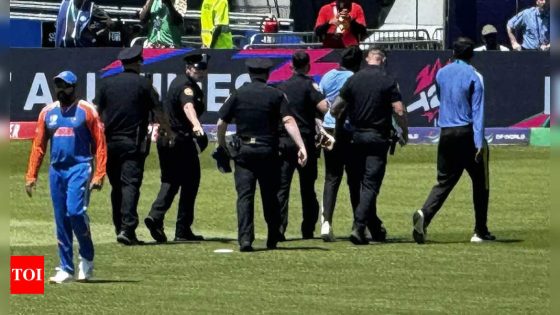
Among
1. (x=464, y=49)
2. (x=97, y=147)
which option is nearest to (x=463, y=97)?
(x=464, y=49)

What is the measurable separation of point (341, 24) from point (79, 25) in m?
4.75

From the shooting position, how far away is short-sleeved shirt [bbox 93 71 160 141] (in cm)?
1575

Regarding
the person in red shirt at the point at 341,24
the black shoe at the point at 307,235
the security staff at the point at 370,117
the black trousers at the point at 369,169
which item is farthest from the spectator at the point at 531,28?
the black trousers at the point at 369,169

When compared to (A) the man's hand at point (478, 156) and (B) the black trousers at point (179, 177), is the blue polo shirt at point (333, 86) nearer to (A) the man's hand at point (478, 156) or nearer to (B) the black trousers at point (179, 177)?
(B) the black trousers at point (179, 177)

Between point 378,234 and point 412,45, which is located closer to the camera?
point 378,234

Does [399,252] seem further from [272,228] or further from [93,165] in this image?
[93,165]

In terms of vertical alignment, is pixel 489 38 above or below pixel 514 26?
below

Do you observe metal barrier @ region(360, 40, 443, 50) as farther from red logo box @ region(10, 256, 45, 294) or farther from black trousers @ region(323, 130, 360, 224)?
red logo box @ region(10, 256, 45, 294)

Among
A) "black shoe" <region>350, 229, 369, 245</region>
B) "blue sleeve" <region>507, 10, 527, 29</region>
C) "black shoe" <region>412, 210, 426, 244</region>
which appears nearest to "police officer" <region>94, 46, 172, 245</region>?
"black shoe" <region>350, 229, 369, 245</region>

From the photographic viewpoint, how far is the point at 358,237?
630 inches

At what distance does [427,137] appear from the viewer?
25953 millimetres

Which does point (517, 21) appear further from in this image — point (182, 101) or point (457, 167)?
point (182, 101)

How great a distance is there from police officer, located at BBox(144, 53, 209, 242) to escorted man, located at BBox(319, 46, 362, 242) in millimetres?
1393

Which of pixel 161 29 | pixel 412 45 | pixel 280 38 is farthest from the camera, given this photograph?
pixel 412 45
